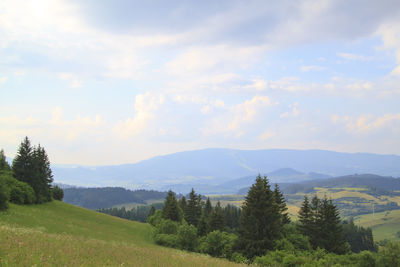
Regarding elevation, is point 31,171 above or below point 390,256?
above

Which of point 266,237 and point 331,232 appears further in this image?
point 331,232

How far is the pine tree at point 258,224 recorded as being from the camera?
41.4 metres

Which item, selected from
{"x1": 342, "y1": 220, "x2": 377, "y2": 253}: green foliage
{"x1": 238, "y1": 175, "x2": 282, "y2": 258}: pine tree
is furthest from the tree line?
{"x1": 342, "y1": 220, "x2": 377, "y2": 253}: green foliage

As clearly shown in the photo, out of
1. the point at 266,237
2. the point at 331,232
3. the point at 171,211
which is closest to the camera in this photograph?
the point at 266,237

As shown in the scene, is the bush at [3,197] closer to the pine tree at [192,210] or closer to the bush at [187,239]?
the bush at [187,239]

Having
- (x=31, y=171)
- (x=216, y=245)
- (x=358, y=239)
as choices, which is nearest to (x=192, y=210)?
Answer: (x=216, y=245)

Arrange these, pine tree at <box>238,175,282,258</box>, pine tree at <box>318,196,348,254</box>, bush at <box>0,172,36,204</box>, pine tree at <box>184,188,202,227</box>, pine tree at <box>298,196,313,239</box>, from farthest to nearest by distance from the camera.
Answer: pine tree at <box>184,188,202,227</box>
pine tree at <box>298,196,313,239</box>
pine tree at <box>318,196,348,254</box>
bush at <box>0,172,36,204</box>
pine tree at <box>238,175,282,258</box>

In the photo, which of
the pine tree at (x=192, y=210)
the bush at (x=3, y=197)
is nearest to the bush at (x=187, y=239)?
the bush at (x=3, y=197)

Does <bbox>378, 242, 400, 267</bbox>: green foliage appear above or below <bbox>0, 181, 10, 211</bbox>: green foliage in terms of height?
below

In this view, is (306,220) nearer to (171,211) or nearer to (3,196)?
(171,211)

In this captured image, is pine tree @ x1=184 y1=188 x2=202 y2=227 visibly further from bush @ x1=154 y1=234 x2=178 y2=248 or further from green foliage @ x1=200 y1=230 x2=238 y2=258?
green foliage @ x1=200 y1=230 x2=238 y2=258

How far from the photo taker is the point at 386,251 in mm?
31719

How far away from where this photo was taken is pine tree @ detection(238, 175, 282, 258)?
4141 cm

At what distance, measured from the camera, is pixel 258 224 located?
140 ft
